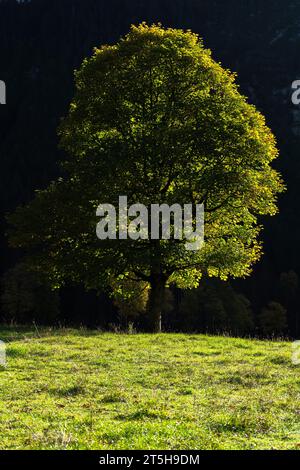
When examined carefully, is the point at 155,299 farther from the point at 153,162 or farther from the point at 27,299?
the point at 27,299

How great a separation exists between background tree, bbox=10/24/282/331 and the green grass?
6.28 meters

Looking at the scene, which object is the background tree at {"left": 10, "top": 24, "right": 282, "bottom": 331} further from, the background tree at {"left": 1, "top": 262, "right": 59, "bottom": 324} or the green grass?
the background tree at {"left": 1, "top": 262, "right": 59, "bottom": 324}

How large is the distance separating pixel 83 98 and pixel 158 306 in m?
13.2

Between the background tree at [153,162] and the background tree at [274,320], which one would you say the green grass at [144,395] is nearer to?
the background tree at [153,162]

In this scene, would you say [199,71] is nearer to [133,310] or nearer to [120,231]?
[120,231]

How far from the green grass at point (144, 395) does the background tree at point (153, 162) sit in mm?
6282

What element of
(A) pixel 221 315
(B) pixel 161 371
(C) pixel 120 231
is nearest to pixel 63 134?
(C) pixel 120 231

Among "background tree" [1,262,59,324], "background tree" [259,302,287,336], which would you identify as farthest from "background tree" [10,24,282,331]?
"background tree" [259,302,287,336]

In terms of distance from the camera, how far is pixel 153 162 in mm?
28438

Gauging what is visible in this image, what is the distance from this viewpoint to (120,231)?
28719 mm

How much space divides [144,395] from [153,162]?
16905 mm

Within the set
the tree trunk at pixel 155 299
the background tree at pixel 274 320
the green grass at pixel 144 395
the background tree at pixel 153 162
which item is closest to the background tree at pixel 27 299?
the background tree at pixel 274 320

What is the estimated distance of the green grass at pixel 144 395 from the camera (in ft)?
31.3
